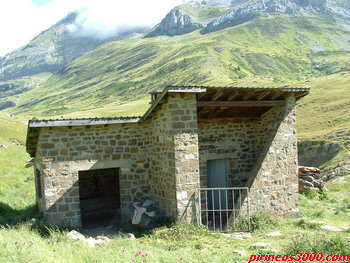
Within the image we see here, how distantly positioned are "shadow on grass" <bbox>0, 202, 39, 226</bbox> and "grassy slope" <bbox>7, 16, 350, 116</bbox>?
321 feet

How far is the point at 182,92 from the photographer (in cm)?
1067

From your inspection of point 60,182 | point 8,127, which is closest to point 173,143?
point 60,182

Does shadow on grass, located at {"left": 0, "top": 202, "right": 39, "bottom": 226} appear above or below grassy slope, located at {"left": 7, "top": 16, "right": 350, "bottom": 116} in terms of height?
below

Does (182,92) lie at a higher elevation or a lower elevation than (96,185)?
higher

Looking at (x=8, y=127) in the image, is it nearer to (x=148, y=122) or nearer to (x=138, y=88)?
(x=148, y=122)

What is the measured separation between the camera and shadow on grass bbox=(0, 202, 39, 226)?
40.5 feet

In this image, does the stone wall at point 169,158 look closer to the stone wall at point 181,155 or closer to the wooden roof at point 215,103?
the stone wall at point 181,155

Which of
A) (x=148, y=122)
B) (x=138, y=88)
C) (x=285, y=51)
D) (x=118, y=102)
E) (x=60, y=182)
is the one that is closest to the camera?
(x=60, y=182)

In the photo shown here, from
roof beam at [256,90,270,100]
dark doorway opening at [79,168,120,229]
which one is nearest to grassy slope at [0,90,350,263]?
dark doorway opening at [79,168,120,229]

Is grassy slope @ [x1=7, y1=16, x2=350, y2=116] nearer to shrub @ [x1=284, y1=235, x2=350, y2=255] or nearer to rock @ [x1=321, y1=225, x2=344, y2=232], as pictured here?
rock @ [x1=321, y1=225, x2=344, y2=232]

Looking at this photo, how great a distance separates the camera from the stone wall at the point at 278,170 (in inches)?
473

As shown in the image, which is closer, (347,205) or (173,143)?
(173,143)

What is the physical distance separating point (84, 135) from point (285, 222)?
21.7ft

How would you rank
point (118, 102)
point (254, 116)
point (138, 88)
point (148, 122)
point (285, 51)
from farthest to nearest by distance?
point (285, 51), point (138, 88), point (118, 102), point (254, 116), point (148, 122)
